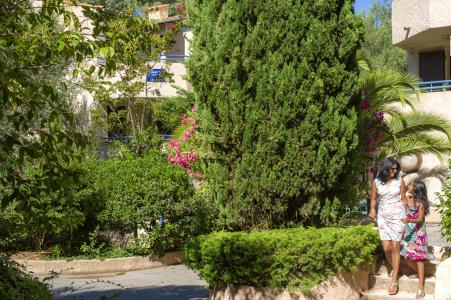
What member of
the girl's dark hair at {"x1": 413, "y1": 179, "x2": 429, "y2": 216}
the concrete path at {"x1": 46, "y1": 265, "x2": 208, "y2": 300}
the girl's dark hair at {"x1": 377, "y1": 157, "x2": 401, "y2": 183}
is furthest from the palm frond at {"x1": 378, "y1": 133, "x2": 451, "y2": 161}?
the girl's dark hair at {"x1": 377, "y1": 157, "x2": 401, "y2": 183}

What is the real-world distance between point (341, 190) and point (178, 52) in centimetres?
2498

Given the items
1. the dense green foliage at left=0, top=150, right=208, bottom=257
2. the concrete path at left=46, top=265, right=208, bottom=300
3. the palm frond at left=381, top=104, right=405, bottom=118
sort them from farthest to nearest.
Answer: the palm frond at left=381, top=104, right=405, bottom=118 < the dense green foliage at left=0, top=150, right=208, bottom=257 < the concrete path at left=46, top=265, right=208, bottom=300

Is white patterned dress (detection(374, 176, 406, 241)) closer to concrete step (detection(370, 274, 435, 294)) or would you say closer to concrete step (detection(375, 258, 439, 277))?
concrete step (detection(370, 274, 435, 294))

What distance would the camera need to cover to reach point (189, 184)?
502 inches

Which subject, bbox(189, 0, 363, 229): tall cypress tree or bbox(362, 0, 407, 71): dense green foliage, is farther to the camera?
bbox(362, 0, 407, 71): dense green foliage

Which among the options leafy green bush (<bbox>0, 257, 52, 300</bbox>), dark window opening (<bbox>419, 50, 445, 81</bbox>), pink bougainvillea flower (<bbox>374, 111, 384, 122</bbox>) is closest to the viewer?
leafy green bush (<bbox>0, 257, 52, 300</bbox>)

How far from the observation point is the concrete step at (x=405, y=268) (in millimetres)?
9031

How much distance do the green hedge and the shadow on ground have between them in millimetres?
1825

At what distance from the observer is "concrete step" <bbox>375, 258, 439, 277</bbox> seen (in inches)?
356

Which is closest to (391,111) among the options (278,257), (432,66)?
(432,66)

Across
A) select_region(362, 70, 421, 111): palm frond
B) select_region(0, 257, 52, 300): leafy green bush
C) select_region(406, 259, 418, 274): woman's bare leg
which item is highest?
select_region(362, 70, 421, 111): palm frond

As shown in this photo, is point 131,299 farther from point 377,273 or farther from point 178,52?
point 178,52

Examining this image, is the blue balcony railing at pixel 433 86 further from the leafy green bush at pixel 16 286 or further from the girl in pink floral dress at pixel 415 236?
the leafy green bush at pixel 16 286

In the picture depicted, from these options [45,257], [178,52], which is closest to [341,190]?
[45,257]
